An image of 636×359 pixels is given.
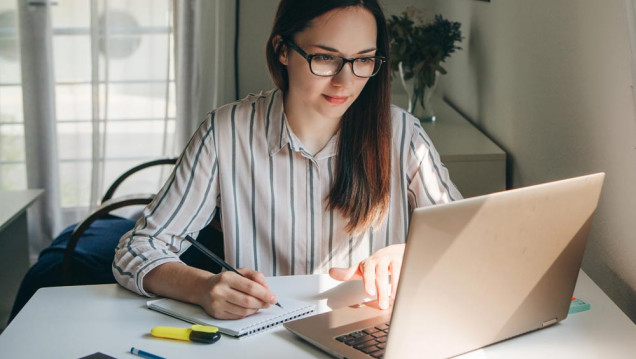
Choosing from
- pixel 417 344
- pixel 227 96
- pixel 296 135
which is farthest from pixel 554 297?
pixel 227 96

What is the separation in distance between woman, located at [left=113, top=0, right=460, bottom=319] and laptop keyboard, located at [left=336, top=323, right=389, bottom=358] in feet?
1.31

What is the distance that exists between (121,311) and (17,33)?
2.54 m

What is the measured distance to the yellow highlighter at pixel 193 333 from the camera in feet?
3.94

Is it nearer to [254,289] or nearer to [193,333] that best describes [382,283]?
[254,289]

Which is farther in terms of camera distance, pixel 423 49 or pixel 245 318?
pixel 423 49

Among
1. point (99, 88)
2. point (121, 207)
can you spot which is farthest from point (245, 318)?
point (99, 88)

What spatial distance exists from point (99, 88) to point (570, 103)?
2442 millimetres

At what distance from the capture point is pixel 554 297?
1214 millimetres

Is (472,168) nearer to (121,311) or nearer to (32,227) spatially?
(121,311)

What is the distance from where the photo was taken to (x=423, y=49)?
2.86 meters

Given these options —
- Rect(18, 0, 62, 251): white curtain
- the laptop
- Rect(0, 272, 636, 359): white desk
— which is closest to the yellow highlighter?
Rect(0, 272, 636, 359): white desk

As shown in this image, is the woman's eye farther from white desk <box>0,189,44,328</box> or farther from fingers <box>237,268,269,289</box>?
white desk <box>0,189,44,328</box>

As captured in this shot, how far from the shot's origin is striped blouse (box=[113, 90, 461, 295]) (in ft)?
5.49

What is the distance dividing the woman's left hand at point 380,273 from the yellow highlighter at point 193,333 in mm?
287
